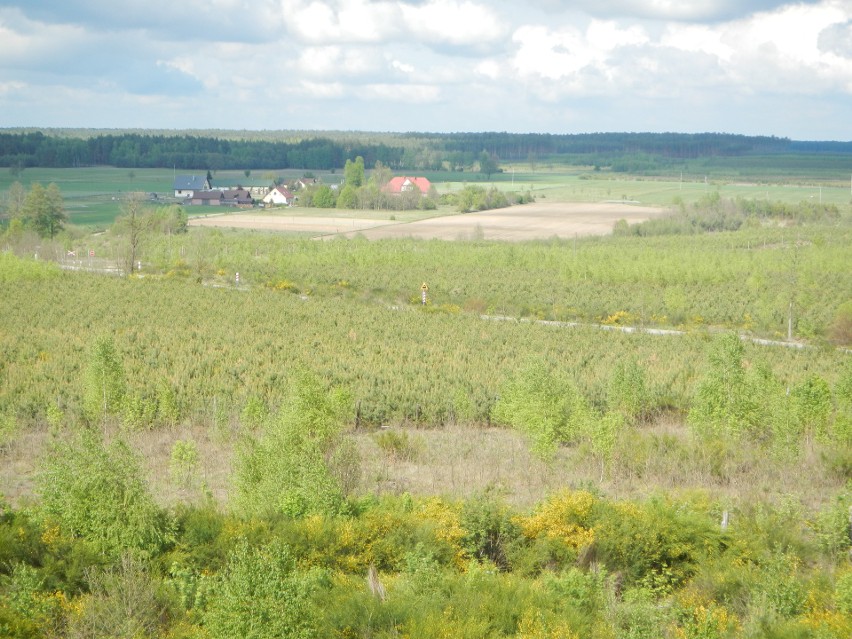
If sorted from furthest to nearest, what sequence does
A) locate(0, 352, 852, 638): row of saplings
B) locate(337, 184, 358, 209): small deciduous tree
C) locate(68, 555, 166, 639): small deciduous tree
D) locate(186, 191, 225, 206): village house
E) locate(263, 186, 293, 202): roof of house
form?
1. locate(263, 186, 293, 202): roof of house
2. locate(186, 191, 225, 206): village house
3. locate(337, 184, 358, 209): small deciduous tree
4. locate(0, 352, 852, 638): row of saplings
5. locate(68, 555, 166, 639): small deciduous tree

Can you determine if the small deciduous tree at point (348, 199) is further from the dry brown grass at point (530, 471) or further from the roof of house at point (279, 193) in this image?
the dry brown grass at point (530, 471)

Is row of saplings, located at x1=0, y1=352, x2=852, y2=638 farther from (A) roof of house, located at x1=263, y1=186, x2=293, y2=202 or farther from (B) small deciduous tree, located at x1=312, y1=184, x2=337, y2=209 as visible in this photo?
(A) roof of house, located at x1=263, y1=186, x2=293, y2=202

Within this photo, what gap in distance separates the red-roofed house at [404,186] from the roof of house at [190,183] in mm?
21880

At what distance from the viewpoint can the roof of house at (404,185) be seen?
107 m

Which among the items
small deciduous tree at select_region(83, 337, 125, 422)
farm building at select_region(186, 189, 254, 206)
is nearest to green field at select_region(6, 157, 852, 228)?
farm building at select_region(186, 189, 254, 206)

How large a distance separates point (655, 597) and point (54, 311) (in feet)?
110

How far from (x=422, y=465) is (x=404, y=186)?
286 ft

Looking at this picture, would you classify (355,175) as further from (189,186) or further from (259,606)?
(259,606)

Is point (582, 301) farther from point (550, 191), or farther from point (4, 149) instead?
point (4, 149)

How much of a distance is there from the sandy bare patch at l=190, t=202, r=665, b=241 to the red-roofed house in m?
10.8

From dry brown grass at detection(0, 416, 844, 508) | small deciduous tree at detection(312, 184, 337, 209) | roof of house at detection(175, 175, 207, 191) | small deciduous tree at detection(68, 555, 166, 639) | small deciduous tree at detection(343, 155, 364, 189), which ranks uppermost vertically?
small deciduous tree at detection(343, 155, 364, 189)

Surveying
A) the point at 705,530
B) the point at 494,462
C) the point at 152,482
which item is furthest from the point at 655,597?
the point at 152,482

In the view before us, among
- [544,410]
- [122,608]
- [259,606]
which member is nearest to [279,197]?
[544,410]

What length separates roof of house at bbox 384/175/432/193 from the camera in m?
107
